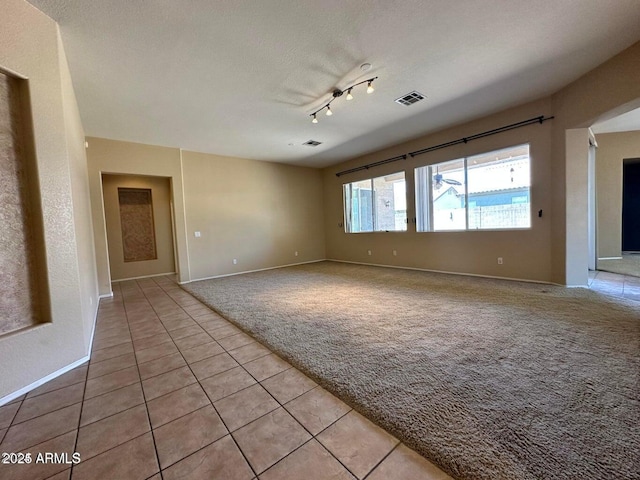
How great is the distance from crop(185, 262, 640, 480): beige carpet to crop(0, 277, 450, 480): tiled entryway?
168 millimetres

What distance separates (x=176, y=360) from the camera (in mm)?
2182

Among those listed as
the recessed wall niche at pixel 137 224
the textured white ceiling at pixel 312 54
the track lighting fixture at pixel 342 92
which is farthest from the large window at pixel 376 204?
the recessed wall niche at pixel 137 224

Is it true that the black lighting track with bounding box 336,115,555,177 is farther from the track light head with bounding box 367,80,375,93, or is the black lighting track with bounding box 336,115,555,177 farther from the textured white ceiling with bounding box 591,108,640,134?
the track light head with bounding box 367,80,375,93

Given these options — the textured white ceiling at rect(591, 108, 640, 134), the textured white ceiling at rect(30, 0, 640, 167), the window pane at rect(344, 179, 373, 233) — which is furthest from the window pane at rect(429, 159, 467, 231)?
the textured white ceiling at rect(591, 108, 640, 134)

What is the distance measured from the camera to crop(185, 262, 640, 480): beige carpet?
1.18 m

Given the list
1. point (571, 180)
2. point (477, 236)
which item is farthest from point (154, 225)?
point (571, 180)

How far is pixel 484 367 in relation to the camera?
6.06ft

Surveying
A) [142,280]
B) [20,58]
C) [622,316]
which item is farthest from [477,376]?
[142,280]

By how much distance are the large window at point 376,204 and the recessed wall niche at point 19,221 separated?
560 centimetres

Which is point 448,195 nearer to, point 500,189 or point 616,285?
point 500,189

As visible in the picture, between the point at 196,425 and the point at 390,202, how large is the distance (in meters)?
5.66

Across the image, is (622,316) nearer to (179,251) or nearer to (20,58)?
(20,58)

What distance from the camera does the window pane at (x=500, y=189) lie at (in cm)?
418

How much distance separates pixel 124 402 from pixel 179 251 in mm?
4097
